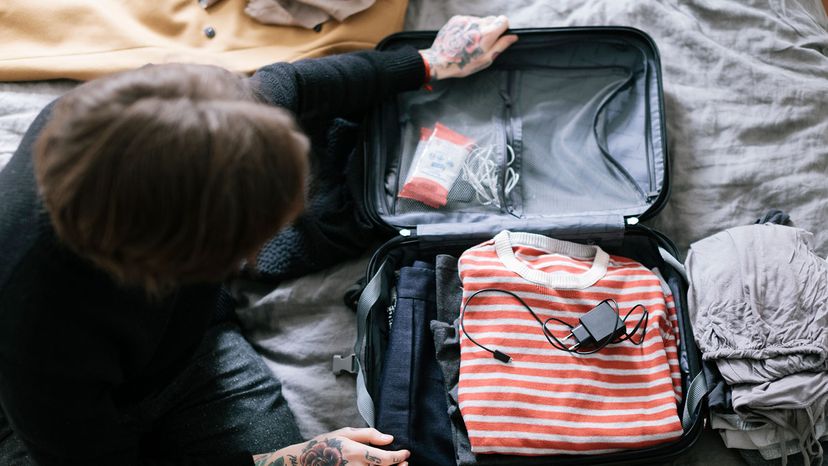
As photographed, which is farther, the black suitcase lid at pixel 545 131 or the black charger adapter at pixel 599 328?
the black suitcase lid at pixel 545 131

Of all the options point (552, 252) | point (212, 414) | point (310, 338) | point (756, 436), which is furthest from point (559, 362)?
point (212, 414)

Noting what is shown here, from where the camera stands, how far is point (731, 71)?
1206 millimetres

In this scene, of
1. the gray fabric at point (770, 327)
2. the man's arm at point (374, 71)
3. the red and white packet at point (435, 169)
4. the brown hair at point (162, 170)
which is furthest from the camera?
the red and white packet at point (435, 169)

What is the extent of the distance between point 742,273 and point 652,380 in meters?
0.19

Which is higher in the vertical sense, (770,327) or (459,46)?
(459,46)

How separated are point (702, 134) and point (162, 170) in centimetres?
89

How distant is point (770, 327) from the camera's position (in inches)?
37.6

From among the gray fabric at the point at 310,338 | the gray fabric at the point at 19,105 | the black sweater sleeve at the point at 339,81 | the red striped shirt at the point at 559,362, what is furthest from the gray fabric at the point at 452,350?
the gray fabric at the point at 19,105

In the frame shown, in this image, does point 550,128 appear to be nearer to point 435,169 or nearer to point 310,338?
point 435,169

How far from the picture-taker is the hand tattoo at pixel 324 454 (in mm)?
974

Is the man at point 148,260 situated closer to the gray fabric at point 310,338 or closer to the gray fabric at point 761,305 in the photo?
the gray fabric at point 310,338

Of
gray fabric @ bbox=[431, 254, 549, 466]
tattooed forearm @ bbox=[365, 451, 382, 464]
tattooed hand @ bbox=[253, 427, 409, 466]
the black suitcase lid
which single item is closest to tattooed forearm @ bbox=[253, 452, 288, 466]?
tattooed hand @ bbox=[253, 427, 409, 466]

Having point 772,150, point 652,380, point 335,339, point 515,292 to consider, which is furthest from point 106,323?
point 772,150

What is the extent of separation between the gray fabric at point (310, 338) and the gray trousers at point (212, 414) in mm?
41
